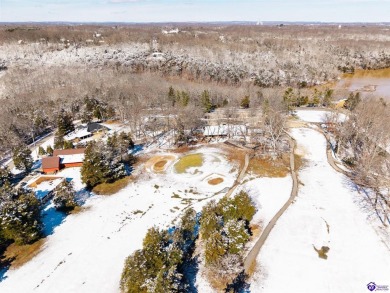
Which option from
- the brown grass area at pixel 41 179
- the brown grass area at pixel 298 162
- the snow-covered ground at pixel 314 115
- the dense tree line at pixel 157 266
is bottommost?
the brown grass area at pixel 41 179

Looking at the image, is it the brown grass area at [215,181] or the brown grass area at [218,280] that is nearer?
the brown grass area at [218,280]

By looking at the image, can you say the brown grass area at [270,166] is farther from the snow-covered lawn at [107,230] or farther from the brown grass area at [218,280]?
the brown grass area at [218,280]

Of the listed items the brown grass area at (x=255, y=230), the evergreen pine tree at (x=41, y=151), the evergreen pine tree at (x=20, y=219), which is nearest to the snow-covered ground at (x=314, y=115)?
the brown grass area at (x=255, y=230)

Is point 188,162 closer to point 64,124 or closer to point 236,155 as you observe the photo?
point 236,155

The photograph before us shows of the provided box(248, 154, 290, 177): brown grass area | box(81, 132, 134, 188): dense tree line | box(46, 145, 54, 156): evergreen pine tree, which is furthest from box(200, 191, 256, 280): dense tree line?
box(46, 145, 54, 156): evergreen pine tree

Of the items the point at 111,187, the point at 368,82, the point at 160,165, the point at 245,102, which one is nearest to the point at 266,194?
the point at 160,165

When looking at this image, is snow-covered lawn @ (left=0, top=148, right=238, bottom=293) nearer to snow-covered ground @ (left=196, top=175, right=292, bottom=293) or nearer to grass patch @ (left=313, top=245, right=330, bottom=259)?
snow-covered ground @ (left=196, top=175, right=292, bottom=293)

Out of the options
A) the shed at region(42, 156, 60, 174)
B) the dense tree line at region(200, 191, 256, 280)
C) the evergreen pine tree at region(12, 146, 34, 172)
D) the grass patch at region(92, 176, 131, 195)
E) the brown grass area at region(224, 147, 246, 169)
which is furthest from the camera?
the brown grass area at region(224, 147, 246, 169)
